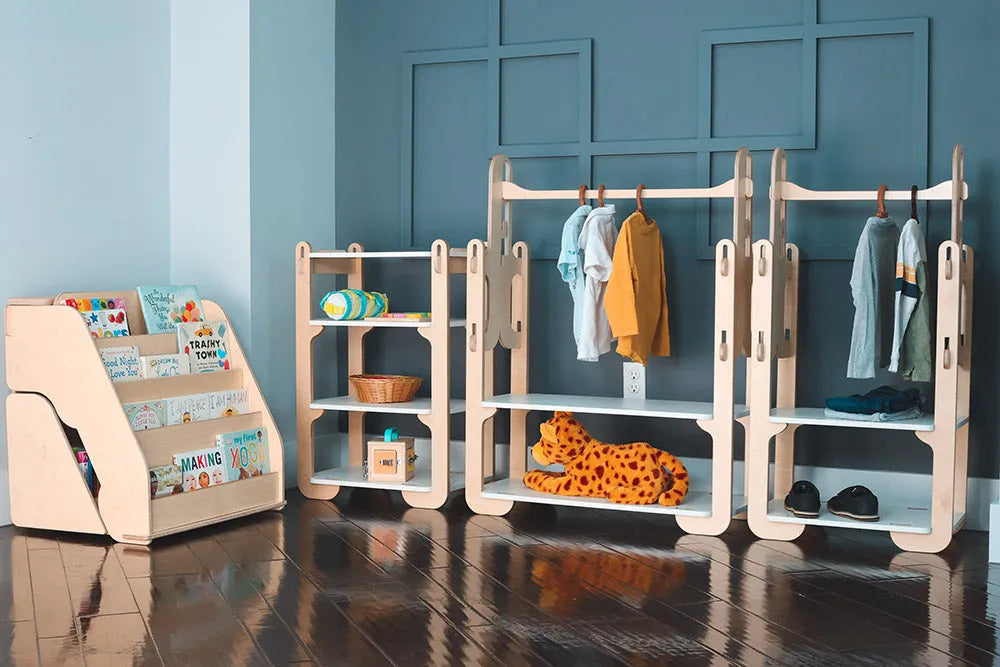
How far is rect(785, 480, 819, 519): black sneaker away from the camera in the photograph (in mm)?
3819

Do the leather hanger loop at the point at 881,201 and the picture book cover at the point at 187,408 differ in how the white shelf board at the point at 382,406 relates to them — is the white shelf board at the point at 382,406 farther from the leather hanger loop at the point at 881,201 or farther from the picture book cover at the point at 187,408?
the leather hanger loop at the point at 881,201

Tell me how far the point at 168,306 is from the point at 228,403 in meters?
0.42

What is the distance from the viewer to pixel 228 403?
4.18 metres

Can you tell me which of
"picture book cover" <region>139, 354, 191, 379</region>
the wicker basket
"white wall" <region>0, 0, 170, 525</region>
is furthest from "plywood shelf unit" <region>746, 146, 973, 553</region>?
"white wall" <region>0, 0, 170, 525</region>

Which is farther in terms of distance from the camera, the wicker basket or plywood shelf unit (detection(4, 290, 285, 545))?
the wicker basket

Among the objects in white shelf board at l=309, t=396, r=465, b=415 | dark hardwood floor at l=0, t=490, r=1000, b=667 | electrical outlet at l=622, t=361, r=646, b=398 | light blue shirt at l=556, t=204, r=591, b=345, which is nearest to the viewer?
dark hardwood floor at l=0, t=490, r=1000, b=667

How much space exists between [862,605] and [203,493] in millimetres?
2178

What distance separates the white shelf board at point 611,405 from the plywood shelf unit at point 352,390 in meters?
0.24

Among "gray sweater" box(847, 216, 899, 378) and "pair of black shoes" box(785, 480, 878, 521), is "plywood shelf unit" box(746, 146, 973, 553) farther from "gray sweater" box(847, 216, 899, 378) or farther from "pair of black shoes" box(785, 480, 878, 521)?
"gray sweater" box(847, 216, 899, 378)


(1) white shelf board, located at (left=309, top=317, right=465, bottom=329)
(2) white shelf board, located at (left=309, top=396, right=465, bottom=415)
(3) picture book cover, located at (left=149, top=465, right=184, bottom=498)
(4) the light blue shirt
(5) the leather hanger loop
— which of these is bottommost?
(3) picture book cover, located at (left=149, top=465, right=184, bottom=498)

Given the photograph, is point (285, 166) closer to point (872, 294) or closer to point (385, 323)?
point (385, 323)

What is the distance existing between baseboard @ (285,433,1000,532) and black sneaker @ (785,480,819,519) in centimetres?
46

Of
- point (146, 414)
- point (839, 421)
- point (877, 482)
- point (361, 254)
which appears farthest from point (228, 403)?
point (877, 482)

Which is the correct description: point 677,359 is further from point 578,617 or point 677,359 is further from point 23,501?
point 23,501
